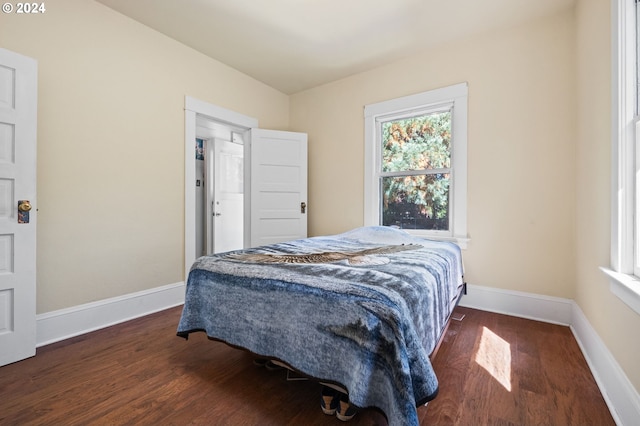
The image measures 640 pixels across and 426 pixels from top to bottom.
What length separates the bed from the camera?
1050 mm

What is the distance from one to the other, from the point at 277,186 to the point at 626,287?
3242 mm

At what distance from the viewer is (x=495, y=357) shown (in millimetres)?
1826

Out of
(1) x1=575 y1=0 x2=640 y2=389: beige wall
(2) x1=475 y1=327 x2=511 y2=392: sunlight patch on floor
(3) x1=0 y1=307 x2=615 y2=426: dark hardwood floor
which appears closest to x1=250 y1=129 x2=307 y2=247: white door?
(3) x1=0 y1=307 x2=615 y2=426: dark hardwood floor

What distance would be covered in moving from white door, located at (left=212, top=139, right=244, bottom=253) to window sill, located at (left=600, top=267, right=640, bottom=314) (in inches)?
165

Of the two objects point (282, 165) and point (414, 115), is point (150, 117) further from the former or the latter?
point (414, 115)

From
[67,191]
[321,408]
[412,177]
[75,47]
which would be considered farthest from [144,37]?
[321,408]

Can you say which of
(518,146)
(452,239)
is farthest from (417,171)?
(518,146)

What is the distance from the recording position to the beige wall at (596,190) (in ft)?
4.38

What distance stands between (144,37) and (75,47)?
618 millimetres

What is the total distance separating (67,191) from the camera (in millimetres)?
2197

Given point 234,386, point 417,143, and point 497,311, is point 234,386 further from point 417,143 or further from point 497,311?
point 417,143

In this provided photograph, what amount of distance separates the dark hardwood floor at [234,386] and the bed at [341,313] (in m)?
0.23

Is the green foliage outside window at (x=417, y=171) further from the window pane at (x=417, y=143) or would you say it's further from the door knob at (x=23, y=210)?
the door knob at (x=23, y=210)

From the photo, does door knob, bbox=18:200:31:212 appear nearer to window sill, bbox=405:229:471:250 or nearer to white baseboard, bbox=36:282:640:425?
white baseboard, bbox=36:282:640:425
